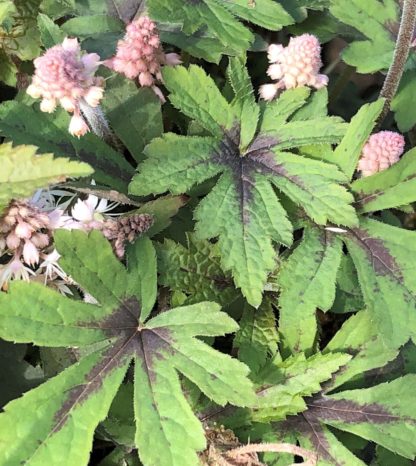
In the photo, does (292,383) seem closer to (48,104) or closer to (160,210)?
(160,210)

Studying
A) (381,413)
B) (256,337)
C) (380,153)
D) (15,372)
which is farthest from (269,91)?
(15,372)

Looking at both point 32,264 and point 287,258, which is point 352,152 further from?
point 32,264

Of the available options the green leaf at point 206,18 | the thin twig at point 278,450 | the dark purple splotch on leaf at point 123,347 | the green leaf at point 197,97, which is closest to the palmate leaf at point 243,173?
the green leaf at point 197,97

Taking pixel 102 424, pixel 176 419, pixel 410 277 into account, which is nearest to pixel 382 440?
pixel 410 277

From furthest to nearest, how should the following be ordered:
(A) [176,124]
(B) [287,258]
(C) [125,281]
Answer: (A) [176,124] → (B) [287,258] → (C) [125,281]

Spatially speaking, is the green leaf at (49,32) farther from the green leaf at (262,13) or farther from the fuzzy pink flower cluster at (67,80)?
the green leaf at (262,13)

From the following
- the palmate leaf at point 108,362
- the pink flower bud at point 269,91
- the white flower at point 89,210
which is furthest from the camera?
the pink flower bud at point 269,91
